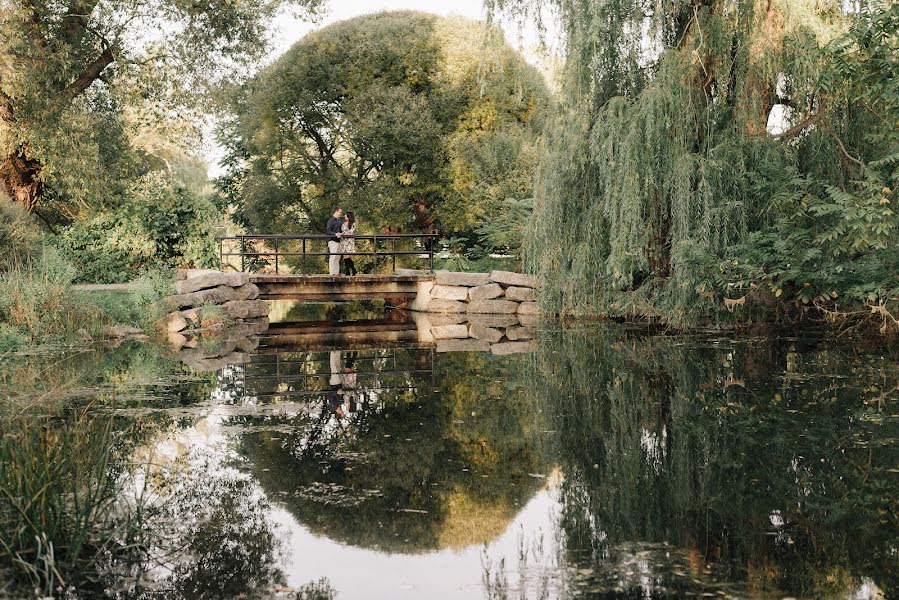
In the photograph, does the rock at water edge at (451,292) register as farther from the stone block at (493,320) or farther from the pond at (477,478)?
the pond at (477,478)

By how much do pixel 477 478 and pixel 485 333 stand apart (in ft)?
35.4

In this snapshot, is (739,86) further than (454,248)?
No

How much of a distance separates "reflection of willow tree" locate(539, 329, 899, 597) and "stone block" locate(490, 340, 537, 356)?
7.26 feet

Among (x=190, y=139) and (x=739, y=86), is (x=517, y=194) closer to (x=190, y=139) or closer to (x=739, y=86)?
(x=739, y=86)

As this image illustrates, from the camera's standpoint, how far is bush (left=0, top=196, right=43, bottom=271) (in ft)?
58.3

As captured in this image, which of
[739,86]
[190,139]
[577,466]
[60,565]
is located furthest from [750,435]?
[190,139]

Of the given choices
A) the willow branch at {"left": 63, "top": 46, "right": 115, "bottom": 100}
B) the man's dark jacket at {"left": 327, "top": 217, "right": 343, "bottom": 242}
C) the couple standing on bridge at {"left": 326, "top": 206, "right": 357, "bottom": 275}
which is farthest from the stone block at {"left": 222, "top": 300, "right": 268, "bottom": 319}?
the willow branch at {"left": 63, "top": 46, "right": 115, "bottom": 100}

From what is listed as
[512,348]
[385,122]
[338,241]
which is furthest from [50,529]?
[385,122]

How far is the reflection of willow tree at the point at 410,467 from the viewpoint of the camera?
568 centimetres

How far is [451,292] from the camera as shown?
21734 mm

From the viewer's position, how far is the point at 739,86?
1470cm

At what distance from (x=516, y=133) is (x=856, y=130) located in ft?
40.0

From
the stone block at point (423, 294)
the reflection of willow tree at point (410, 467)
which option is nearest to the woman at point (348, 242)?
the stone block at point (423, 294)

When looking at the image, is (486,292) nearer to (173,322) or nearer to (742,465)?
(173,322)
